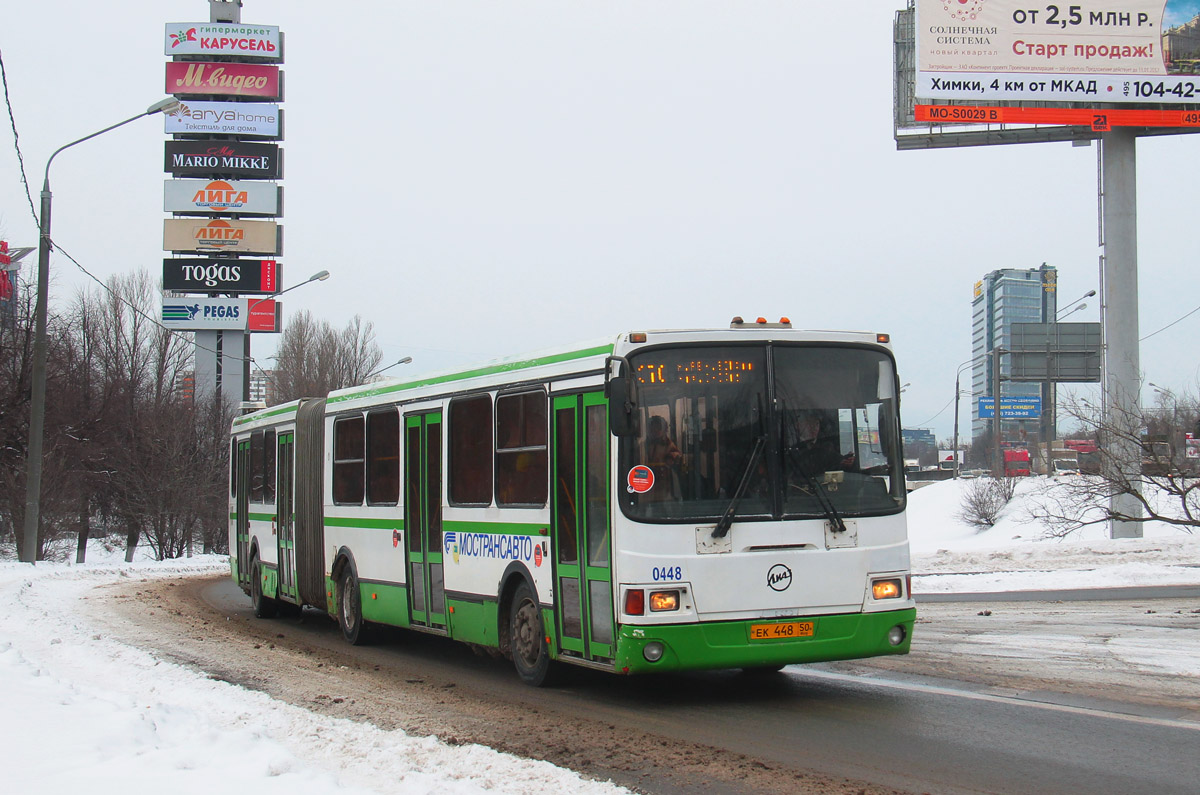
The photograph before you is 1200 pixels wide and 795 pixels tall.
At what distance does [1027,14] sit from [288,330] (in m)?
62.5

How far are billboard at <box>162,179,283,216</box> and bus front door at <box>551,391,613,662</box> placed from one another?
67153 mm

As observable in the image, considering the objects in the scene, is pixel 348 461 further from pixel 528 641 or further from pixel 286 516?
pixel 528 641

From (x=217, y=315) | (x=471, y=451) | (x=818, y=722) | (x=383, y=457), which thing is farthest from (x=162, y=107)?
(x=217, y=315)

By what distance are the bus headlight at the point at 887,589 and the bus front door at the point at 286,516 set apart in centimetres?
990

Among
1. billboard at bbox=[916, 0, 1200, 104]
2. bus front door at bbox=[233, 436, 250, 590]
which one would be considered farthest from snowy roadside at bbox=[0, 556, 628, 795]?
billboard at bbox=[916, 0, 1200, 104]

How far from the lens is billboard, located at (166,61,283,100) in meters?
72.3

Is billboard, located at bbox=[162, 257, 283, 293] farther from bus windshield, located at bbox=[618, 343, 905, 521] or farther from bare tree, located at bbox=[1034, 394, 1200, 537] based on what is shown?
bus windshield, located at bbox=[618, 343, 905, 521]

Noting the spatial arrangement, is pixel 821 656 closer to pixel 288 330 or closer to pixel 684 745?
pixel 684 745

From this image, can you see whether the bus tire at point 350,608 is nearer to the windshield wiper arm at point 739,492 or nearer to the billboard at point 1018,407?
the windshield wiper arm at point 739,492

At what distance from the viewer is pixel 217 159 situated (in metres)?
72.9

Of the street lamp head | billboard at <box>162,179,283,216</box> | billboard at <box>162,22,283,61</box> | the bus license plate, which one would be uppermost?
billboard at <box>162,22,283,61</box>

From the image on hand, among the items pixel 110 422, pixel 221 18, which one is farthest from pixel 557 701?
pixel 221 18

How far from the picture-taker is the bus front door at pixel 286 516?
17.3 meters

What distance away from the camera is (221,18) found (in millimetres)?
74312
